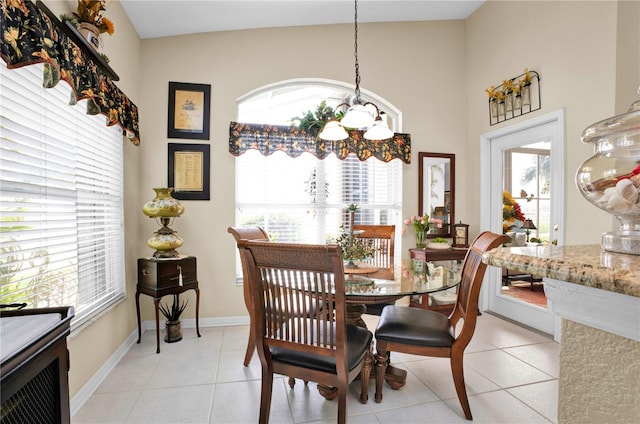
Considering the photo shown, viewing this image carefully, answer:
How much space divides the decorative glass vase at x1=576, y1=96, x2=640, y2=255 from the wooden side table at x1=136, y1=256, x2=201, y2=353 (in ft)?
9.18

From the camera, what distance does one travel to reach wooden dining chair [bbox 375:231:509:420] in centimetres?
179

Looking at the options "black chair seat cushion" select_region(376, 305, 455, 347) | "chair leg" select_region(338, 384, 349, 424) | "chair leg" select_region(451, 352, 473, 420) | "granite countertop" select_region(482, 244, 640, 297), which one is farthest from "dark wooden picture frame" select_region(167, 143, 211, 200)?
"granite countertop" select_region(482, 244, 640, 297)

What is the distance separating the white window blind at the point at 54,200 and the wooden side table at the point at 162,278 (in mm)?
207

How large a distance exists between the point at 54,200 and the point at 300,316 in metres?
1.60

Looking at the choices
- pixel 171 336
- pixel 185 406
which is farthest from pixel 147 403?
pixel 171 336

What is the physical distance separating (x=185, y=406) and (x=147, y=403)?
0.83 feet

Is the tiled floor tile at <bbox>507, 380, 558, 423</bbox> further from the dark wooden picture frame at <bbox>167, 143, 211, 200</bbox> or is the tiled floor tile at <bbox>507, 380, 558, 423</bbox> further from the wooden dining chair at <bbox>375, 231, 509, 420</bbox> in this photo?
the dark wooden picture frame at <bbox>167, 143, 211, 200</bbox>

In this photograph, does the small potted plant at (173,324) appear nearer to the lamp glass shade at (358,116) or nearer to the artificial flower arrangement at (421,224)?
the lamp glass shade at (358,116)

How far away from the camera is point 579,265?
617 mm

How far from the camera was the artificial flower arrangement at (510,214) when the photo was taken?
134 inches

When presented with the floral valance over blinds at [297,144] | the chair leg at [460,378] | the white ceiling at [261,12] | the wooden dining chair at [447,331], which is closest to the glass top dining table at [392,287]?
the wooden dining chair at [447,331]

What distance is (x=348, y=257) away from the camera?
2.14 meters

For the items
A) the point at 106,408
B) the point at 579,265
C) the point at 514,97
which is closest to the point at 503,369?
the point at 579,265

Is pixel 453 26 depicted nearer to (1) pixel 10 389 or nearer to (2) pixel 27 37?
(2) pixel 27 37
